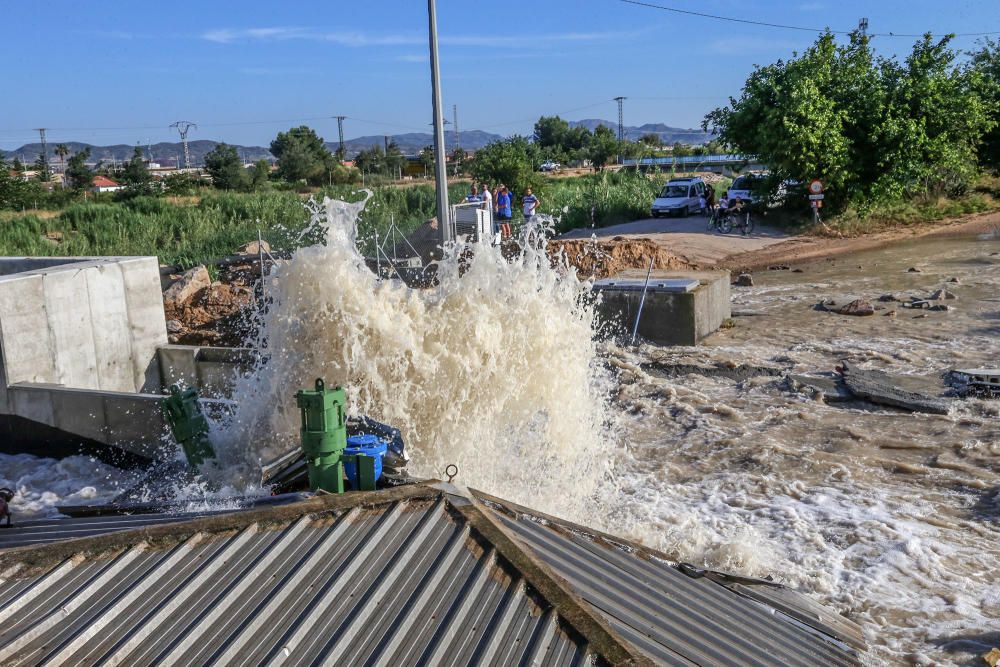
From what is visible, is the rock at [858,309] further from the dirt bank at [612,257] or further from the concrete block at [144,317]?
the concrete block at [144,317]

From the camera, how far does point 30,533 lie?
17.6 feet

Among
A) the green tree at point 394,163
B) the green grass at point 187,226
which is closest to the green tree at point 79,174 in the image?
the green tree at point 394,163

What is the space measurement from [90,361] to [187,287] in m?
5.63

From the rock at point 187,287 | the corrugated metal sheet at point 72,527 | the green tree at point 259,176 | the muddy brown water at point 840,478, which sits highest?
the green tree at point 259,176

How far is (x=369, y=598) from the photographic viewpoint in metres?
4.05

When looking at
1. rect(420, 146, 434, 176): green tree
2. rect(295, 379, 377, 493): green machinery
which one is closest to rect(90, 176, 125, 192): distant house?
rect(420, 146, 434, 176): green tree

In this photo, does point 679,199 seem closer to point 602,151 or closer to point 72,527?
point 72,527

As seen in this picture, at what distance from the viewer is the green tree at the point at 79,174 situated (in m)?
57.4

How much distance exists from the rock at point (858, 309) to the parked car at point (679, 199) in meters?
14.6

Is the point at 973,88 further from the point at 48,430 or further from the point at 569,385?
the point at 48,430

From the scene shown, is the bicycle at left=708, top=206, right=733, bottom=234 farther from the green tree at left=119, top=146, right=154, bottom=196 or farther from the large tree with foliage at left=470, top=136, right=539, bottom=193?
the green tree at left=119, top=146, right=154, bottom=196

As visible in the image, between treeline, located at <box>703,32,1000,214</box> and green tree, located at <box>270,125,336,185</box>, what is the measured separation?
36.5m

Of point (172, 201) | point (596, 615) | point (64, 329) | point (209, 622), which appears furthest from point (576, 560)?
point (172, 201)

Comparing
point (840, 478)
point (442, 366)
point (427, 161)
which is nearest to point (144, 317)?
point (442, 366)
